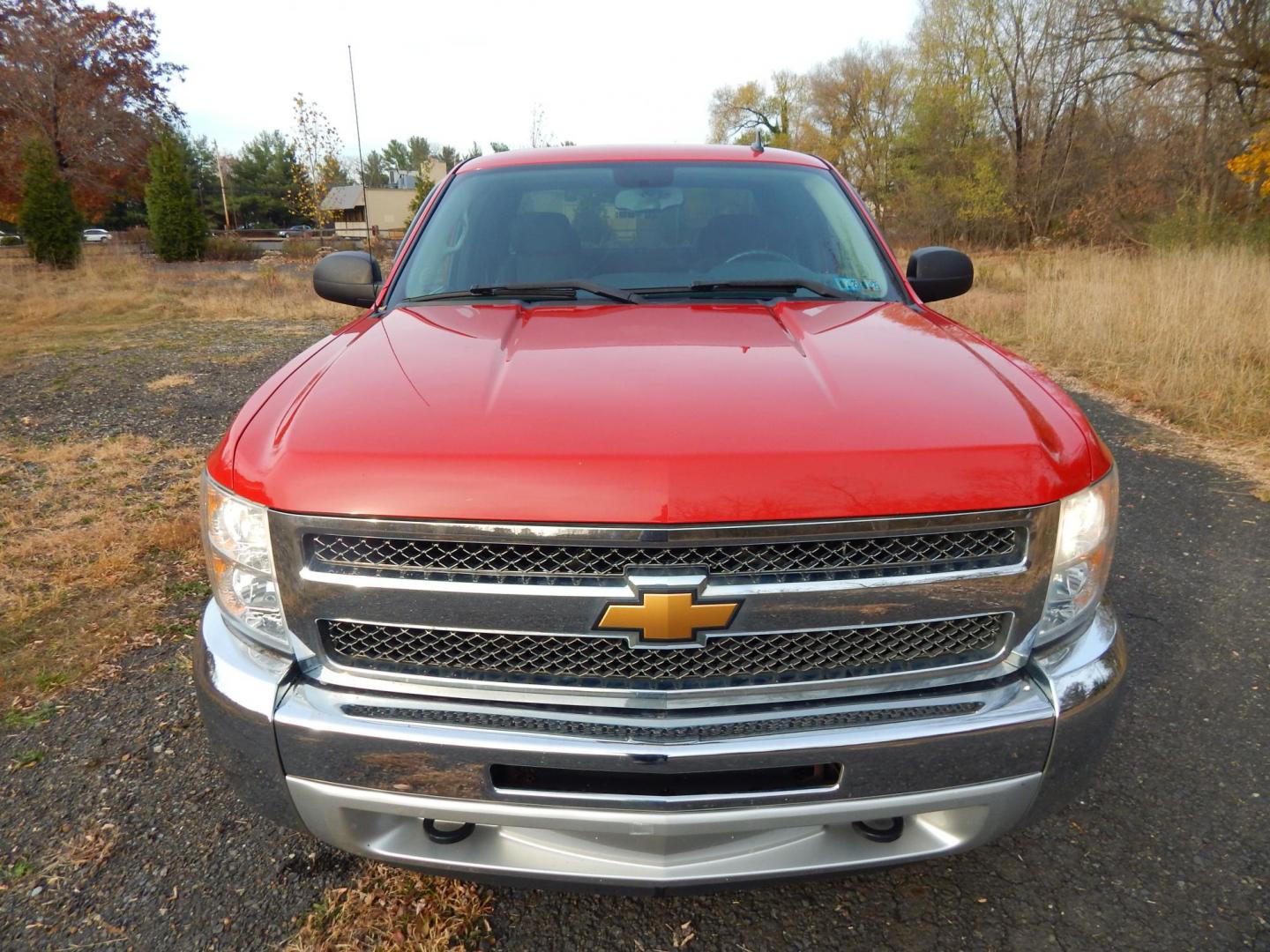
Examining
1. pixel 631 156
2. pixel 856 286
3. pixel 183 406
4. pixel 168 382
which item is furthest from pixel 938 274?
pixel 168 382

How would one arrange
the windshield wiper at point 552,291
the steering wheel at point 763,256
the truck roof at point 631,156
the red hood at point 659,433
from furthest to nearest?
the truck roof at point 631,156, the steering wheel at point 763,256, the windshield wiper at point 552,291, the red hood at point 659,433

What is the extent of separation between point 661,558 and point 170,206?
108ft

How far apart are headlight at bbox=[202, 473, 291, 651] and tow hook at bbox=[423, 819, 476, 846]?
0.47m

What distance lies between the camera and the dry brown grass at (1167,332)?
6453 mm

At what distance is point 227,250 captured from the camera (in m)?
31.4

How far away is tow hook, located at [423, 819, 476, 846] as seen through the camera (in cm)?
164

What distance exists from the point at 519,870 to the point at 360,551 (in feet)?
2.27

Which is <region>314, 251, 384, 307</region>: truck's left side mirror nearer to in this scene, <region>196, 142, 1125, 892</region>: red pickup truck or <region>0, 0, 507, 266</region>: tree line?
<region>196, 142, 1125, 892</region>: red pickup truck

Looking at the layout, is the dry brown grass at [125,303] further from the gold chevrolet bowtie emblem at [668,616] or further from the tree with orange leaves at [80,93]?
the tree with orange leaves at [80,93]

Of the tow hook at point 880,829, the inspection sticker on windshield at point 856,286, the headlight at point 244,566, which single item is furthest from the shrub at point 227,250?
the tow hook at point 880,829

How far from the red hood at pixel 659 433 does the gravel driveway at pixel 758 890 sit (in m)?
1.02

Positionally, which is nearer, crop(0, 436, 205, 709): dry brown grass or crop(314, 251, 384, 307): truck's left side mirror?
crop(314, 251, 384, 307): truck's left side mirror

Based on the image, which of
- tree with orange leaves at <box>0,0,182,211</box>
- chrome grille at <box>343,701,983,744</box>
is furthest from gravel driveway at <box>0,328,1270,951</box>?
tree with orange leaves at <box>0,0,182,211</box>

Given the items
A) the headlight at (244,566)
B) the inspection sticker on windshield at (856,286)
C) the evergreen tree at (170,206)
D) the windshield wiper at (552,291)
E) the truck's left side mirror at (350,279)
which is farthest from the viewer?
the evergreen tree at (170,206)
